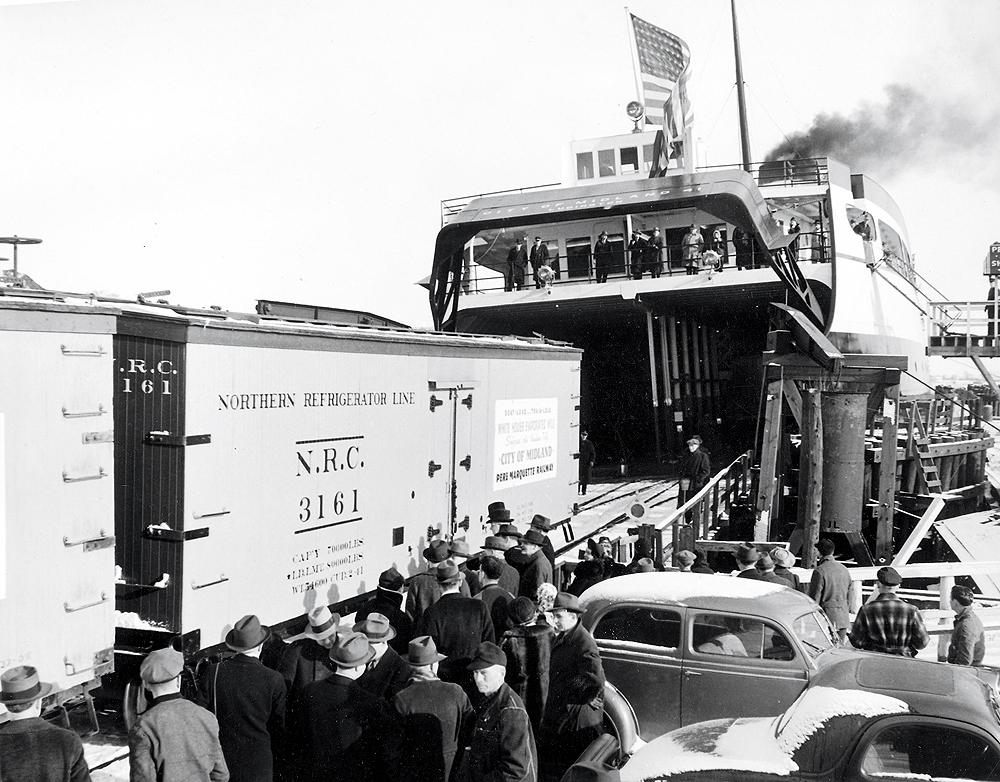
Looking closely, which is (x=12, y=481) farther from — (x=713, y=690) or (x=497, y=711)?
(x=713, y=690)

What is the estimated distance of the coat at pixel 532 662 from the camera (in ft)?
16.6

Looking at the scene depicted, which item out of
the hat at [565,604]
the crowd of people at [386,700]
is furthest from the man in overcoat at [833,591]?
the hat at [565,604]

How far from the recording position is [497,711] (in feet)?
12.5

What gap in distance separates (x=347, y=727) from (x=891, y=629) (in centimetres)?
405

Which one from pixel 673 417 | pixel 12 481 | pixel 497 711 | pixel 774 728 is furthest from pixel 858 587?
pixel 673 417

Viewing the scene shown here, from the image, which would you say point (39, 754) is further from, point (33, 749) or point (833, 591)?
point (833, 591)

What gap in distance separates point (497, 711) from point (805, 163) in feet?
69.3

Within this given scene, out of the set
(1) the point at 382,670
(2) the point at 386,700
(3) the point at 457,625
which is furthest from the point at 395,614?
(2) the point at 386,700

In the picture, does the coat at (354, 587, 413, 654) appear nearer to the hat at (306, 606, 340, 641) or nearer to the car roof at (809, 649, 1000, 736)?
the hat at (306, 606, 340, 641)

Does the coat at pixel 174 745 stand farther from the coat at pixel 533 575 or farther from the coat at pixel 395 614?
the coat at pixel 533 575

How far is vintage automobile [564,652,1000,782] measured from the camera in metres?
3.60

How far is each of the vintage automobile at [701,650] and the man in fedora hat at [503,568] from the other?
1.04 metres

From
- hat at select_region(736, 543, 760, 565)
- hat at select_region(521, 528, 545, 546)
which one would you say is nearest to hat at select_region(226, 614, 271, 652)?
hat at select_region(521, 528, 545, 546)

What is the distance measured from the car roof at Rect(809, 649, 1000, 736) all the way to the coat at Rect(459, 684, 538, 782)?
1.68m
